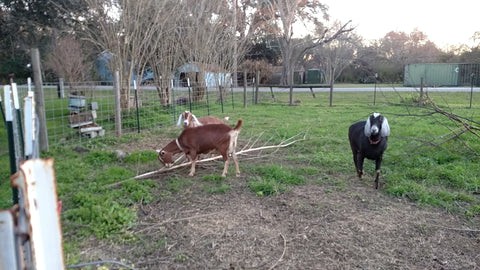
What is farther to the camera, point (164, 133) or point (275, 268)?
point (164, 133)

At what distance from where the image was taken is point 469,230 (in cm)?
378

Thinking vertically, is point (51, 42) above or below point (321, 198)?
above

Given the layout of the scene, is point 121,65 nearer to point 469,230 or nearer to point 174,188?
point 174,188

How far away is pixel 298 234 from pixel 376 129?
2.06 metres

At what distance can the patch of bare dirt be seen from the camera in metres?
3.16

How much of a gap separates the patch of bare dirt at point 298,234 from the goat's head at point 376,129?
2.50ft

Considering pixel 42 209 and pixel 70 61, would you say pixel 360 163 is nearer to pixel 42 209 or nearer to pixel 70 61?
pixel 42 209

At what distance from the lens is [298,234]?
3.65m

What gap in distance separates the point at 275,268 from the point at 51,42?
76.2 feet

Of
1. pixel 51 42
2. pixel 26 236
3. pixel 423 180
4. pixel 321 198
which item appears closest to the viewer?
pixel 26 236

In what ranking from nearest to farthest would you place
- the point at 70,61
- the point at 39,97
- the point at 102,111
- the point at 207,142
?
1. the point at 207,142
2. the point at 39,97
3. the point at 102,111
4. the point at 70,61

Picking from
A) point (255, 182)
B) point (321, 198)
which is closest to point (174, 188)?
point (255, 182)

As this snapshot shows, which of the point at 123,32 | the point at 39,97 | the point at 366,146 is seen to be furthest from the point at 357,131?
the point at 123,32

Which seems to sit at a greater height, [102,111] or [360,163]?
[102,111]
